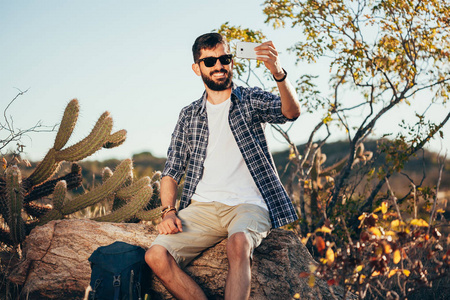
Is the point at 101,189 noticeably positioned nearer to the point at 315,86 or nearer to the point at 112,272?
the point at 112,272

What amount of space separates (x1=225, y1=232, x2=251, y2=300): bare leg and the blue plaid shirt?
0.51 m

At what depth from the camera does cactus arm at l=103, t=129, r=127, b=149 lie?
591cm

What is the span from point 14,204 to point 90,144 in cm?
104

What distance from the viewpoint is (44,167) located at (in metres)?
5.63

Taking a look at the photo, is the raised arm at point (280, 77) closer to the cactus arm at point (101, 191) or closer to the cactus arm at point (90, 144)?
the cactus arm at point (101, 191)

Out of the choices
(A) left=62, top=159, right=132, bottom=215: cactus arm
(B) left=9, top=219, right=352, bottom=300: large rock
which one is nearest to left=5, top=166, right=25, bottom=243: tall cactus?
(A) left=62, top=159, right=132, bottom=215: cactus arm

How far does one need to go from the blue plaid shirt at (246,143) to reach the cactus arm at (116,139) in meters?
2.09

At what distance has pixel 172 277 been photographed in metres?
3.30

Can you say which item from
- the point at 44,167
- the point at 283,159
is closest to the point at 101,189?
the point at 44,167

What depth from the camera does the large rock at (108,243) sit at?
3709 mm

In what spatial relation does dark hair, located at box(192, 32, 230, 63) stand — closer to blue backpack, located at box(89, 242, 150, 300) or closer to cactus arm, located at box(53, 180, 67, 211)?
blue backpack, located at box(89, 242, 150, 300)

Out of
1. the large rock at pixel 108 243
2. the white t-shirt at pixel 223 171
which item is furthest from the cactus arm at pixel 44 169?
the white t-shirt at pixel 223 171

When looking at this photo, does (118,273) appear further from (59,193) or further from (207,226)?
(59,193)

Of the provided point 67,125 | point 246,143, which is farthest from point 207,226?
point 67,125
